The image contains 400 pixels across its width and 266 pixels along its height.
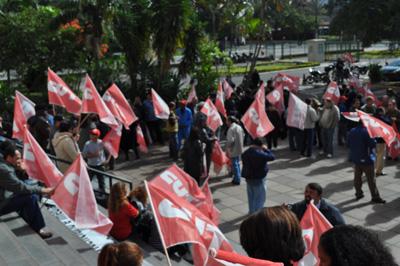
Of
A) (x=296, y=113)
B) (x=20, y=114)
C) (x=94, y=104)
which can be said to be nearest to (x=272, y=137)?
(x=296, y=113)

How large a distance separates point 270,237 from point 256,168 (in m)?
5.74

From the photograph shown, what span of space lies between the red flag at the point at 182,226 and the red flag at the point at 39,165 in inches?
114

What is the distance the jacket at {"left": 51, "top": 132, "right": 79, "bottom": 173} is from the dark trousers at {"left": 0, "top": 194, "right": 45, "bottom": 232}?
221cm

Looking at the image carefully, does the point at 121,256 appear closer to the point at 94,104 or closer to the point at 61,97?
the point at 94,104

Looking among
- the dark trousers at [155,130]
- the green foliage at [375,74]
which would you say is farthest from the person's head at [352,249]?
the green foliage at [375,74]

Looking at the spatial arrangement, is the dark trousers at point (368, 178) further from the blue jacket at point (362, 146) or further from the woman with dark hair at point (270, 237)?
the woman with dark hair at point (270, 237)

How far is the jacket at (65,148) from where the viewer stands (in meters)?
9.63

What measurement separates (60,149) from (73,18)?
32.9 feet

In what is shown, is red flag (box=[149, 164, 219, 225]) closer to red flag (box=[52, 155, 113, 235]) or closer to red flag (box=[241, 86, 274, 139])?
red flag (box=[52, 155, 113, 235])

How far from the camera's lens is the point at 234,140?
11531 mm

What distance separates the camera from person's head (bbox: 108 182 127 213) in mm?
7105

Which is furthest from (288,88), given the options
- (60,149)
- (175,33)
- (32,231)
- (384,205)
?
(32,231)

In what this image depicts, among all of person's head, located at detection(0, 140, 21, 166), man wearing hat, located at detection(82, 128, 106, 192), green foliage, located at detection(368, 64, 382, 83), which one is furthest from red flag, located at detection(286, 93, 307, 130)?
green foliage, located at detection(368, 64, 382, 83)

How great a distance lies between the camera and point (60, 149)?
31.8 feet
